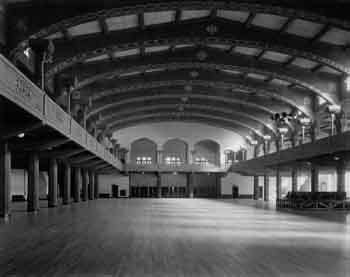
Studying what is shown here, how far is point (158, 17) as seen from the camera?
26.3m

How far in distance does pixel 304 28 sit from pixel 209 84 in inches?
511

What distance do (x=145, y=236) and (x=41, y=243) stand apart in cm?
309

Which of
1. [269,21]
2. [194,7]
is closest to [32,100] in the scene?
[194,7]

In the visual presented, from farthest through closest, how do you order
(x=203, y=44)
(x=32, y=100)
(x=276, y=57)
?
(x=276, y=57), (x=203, y=44), (x=32, y=100)

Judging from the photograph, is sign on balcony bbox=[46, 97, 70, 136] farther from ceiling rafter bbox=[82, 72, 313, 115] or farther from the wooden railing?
ceiling rafter bbox=[82, 72, 313, 115]

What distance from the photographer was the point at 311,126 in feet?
141

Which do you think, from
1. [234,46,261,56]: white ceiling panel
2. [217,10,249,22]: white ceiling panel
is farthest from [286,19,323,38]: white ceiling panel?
[234,46,261,56]: white ceiling panel

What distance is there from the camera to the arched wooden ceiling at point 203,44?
70.4ft

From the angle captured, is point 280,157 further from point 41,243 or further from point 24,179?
point 41,243

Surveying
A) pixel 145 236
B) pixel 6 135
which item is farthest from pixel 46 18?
pixel 145 236

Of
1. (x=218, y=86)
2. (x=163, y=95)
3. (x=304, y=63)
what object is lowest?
(x=163, y=95)

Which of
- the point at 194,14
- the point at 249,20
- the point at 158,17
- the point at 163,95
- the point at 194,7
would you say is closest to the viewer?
the point at 194,7

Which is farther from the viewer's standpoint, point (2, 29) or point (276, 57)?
point (276, 57)

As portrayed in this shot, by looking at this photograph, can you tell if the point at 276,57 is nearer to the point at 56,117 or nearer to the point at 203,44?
the point at 203,44
